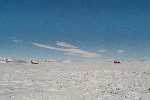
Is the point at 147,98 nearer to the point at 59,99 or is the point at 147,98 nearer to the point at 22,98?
the point at 59,99

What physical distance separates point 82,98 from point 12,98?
10.7 feet

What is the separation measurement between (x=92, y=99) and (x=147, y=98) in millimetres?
2501

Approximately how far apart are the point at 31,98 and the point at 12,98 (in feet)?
2.83

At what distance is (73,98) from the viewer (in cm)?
565

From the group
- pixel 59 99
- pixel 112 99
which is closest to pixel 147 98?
pixel 112 99

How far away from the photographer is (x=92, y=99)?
5.46m

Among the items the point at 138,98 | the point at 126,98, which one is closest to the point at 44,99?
the point at 126,98

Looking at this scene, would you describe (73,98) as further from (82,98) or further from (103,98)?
(103,98)

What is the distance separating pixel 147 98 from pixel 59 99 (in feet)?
13.2

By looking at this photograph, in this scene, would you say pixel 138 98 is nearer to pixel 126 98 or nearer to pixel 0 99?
pixel 126 98

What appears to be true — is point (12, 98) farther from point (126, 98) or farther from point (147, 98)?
point (147, 98)

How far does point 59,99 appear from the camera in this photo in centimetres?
550

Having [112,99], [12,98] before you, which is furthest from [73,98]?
[12,98]

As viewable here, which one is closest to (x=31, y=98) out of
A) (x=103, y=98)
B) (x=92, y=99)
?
(x=92, y=99)
